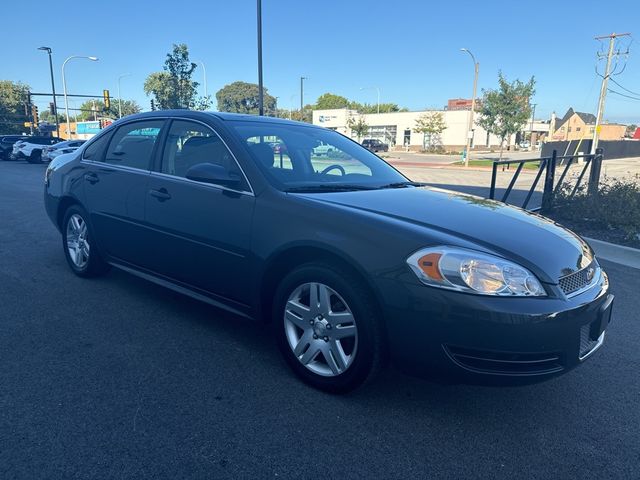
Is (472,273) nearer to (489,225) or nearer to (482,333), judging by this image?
(482,333)

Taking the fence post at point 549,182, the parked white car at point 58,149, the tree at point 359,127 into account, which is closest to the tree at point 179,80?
the parked white car at point 58,149

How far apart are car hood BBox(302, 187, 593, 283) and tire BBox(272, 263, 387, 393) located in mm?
485

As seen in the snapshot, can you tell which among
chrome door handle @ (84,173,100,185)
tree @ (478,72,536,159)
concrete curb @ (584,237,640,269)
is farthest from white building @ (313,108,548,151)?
chrome door handle @ (84,173,100,185)

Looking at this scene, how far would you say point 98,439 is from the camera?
7.81ft

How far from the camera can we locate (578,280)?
2.63 m

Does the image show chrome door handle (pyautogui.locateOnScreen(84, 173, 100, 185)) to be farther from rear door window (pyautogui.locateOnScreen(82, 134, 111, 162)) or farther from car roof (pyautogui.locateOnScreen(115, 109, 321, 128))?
car roof (pyautogui.locateOnScreen(115, 109, 321, 128))

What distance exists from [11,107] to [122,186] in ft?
256

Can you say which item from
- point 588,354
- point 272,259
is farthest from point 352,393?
point 588,354

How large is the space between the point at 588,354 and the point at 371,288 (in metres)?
1.22

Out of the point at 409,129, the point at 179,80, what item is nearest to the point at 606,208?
the point at 179,80

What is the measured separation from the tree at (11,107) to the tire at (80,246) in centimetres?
7249

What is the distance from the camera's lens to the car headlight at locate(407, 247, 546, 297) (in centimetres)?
234

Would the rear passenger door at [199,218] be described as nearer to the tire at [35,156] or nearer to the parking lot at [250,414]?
the parking lot at [250,414]

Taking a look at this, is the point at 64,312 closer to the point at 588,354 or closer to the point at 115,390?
the point at 115,390
